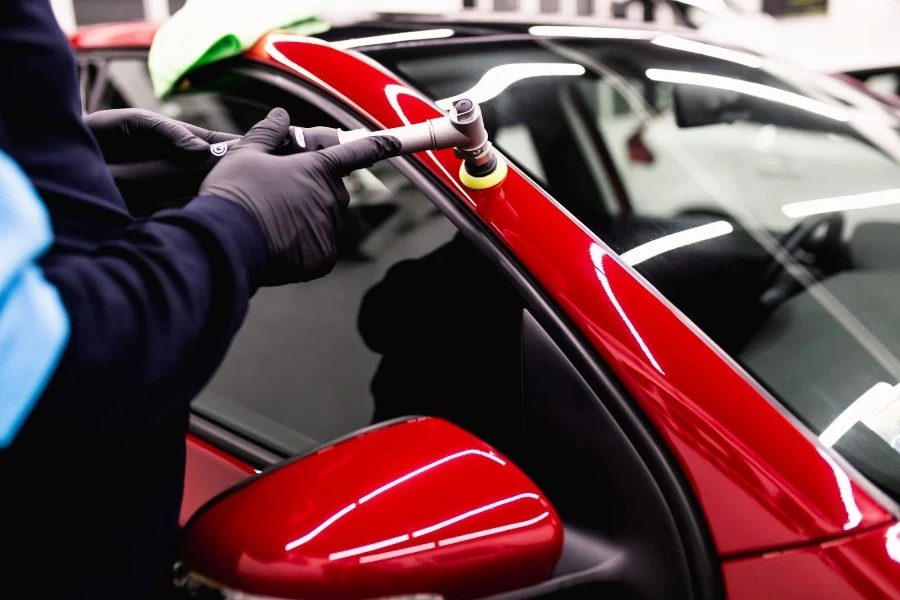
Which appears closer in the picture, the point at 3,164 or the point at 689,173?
the point at 3,164

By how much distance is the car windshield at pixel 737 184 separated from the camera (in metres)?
0.88

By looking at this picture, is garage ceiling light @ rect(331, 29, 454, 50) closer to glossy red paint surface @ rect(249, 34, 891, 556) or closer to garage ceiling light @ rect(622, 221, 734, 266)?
glossy red paint surface @ rect(249, 34, 891, 556)

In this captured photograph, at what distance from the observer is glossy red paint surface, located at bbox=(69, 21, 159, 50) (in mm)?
1406

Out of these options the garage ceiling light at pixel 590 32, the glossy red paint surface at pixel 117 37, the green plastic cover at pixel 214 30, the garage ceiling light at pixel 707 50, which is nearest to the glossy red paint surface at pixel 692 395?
the green plastic cover at pixel 214 30

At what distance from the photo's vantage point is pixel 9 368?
0.50m

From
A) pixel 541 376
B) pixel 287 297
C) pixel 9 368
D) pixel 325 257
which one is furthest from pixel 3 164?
pixel 287 297

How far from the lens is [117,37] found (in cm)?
145

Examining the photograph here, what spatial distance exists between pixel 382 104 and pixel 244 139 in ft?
0.79

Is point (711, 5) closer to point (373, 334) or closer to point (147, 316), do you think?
point (373, 334)

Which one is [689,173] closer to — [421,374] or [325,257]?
[421,374]

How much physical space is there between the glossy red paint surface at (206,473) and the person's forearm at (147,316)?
0.43 meters

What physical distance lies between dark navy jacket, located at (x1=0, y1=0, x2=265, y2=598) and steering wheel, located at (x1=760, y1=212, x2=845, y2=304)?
2.01ft

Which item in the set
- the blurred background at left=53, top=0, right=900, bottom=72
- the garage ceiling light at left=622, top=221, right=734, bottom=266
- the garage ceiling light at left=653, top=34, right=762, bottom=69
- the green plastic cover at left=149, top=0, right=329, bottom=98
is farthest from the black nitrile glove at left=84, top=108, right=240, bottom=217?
the blurred background at left=53, top=0, right=900, bottom=72

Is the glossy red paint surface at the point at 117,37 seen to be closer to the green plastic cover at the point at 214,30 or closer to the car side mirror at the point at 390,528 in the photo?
the green plastic cover at the point at 214,30
